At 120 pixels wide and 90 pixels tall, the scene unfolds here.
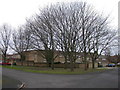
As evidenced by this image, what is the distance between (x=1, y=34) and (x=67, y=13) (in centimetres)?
3881

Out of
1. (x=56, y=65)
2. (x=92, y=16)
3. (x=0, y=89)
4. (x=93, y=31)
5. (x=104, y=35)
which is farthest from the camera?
(x=56, y=65)

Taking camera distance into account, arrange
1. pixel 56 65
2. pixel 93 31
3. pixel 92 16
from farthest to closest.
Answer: pixel 56 65, pixel 93 31, pixel 92 16

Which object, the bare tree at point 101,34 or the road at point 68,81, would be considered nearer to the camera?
the road at point 68,81

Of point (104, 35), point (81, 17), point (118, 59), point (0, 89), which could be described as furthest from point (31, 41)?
point (118, 59)

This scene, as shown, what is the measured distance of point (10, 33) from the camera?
181ft

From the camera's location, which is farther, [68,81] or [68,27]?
[68,27]

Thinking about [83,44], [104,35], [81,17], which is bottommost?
[83,44]

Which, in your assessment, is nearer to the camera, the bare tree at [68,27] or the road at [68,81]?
the road at [68,81]

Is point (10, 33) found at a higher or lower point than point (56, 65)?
higher

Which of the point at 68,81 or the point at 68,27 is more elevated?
the point at 68,27

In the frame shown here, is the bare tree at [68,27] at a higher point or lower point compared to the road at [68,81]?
higher

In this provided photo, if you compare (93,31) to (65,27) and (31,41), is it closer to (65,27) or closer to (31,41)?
(65,27)

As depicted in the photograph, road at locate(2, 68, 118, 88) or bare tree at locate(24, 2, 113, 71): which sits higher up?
bare tree at locate(24, 2, 113, 71)

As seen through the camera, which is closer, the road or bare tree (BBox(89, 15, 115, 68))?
the road
